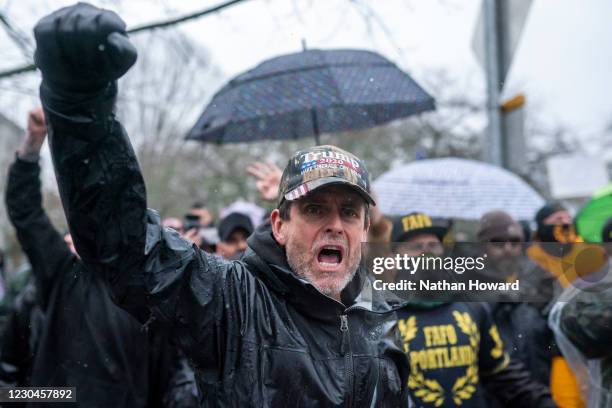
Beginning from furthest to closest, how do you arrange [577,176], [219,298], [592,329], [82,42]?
[577,176], [592,329], [219,298], [82,42]

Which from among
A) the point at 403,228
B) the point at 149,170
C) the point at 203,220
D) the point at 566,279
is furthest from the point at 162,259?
the point at 149,170

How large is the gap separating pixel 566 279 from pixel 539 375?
4.65 feet

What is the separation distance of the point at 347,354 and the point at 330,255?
1.14ft

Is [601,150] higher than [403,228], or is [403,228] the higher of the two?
[601,150]

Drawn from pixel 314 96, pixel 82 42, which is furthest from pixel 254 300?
pixel 314 96

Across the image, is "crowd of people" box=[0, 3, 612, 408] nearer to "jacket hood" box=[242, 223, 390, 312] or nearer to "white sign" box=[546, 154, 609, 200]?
"jacket hood" box=[242, 223, 390, 312]

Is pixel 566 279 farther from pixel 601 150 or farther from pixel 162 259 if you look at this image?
pixel 601 150

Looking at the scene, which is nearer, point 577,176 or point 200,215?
point 200,215

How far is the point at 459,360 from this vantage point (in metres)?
3.49

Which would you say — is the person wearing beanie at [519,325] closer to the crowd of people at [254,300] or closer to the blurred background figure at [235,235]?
the crowd of people at [254,300]

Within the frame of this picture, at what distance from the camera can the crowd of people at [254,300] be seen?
1705mm

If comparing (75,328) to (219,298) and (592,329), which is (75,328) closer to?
(219,298)

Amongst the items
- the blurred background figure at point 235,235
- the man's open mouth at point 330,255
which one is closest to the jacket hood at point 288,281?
the man's open mouth at point 330,255

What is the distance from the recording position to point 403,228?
3982mm
